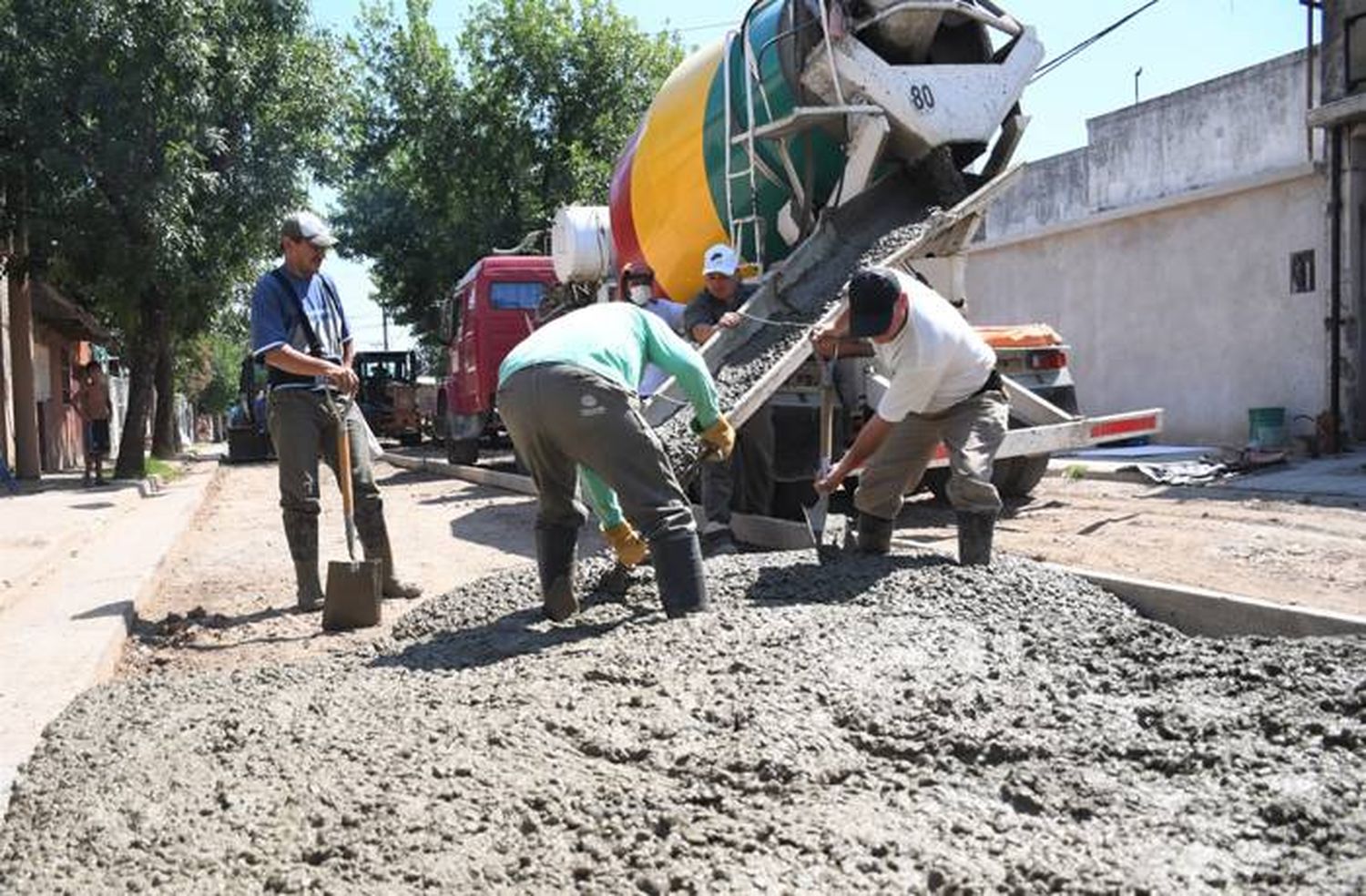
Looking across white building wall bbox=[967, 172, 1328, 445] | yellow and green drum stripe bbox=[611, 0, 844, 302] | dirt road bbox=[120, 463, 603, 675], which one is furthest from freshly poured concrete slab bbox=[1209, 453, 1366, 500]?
dirt road bbox=[120, 463, 603, 675]

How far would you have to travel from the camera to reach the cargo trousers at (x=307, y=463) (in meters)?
5.39

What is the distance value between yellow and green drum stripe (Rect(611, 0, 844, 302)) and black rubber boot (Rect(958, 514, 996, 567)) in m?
3.03

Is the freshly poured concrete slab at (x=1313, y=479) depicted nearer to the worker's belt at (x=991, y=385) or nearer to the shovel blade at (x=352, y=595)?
the worker's belt at (x=991, y=385)

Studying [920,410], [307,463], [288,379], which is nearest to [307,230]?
[288,379]

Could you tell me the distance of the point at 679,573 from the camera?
4020mm

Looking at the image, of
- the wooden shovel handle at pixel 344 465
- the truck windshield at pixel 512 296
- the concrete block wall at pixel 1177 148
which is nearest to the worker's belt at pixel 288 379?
the wooden shovel handle at pixel 344 465

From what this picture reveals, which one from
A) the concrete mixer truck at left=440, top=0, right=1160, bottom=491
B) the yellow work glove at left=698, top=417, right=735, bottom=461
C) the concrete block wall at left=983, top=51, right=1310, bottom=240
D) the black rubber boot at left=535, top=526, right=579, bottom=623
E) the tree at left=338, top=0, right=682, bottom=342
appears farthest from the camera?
the tree at left=338, top=0, right=682, bottom=342

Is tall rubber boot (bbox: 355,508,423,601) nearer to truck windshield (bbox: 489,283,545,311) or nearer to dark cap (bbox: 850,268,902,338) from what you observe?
dark cap (bbox: 850,268,902,338)

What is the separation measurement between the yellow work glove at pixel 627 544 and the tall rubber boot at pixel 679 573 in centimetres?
36

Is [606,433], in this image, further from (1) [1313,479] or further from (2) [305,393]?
(1) [1313,479]

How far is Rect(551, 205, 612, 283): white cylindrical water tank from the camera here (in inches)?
395

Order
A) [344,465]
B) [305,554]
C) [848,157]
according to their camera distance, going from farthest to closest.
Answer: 1. [848,157]
2. [305,554]
3. [344,465]

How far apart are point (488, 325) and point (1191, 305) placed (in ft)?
29.3

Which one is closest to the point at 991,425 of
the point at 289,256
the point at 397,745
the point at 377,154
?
the point at 397,745
